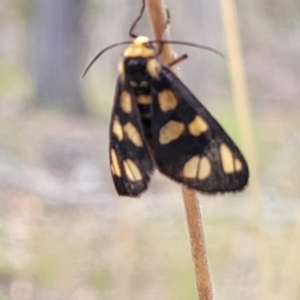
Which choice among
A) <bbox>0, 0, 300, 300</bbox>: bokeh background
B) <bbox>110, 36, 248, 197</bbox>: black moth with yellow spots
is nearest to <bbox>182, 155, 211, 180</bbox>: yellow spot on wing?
<bbox>110, 36, 248, 197</bbox>: black moth with yellow spots

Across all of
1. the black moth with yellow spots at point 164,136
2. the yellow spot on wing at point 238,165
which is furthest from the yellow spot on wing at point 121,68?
the yellow spot on wing at point 238,165

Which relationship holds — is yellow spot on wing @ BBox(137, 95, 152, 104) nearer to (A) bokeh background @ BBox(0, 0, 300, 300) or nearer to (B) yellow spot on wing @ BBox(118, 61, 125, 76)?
(B) yellow spot on wing @ BBox(118, 61, 125, 76)

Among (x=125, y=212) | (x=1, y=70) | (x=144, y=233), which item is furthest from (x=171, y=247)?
(x=1, y=70)

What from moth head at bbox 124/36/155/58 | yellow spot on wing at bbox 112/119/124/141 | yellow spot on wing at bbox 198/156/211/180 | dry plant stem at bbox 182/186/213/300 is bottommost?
dry plant stem at bbox 182/186/213/300

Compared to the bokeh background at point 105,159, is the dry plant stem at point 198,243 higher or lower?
higher

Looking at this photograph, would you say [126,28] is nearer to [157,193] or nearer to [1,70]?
[157,193]

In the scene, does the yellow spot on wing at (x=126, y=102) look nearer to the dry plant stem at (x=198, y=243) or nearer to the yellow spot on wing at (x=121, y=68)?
the yellow spot on wing at (x=121, y=68)
